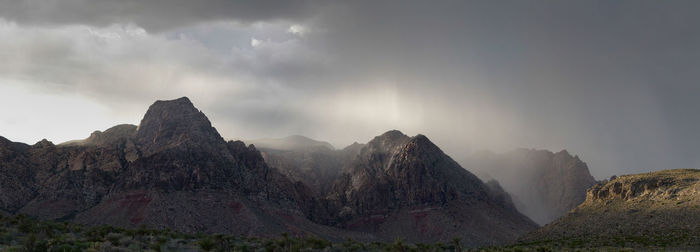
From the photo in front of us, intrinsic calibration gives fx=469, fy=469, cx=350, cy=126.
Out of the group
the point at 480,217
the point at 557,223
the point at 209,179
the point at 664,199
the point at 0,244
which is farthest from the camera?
the point at 480,217

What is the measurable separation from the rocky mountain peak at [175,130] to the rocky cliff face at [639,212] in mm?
125130

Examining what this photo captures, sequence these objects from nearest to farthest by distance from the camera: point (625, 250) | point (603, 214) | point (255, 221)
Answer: point (625, 250) < point (603, 214) < point (255, 221)

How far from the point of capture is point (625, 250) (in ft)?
195

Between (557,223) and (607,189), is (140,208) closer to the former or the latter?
(557,223)

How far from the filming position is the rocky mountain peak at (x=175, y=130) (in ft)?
590

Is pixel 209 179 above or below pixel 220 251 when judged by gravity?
above

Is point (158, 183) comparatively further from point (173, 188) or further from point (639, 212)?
point (639, 212)

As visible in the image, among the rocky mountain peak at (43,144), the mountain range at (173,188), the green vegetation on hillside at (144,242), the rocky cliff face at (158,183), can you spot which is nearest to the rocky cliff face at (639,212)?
the green vegetation on hillside at (144,242)

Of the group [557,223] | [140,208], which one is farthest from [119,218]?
[557,223]

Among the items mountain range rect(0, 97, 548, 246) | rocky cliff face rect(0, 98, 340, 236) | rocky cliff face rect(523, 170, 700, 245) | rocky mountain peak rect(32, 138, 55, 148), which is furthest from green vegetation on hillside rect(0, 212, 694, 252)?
rocky mountain peak rect(32, 138, 55, 148)

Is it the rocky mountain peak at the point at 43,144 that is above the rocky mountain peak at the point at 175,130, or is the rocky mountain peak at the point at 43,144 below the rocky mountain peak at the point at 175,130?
below

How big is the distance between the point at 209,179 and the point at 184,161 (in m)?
11.1

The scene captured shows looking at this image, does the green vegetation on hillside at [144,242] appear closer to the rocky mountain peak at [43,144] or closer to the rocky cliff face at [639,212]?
the rocky cliff face at [639,212]

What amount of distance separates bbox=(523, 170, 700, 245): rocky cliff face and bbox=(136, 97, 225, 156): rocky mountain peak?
411 ft
